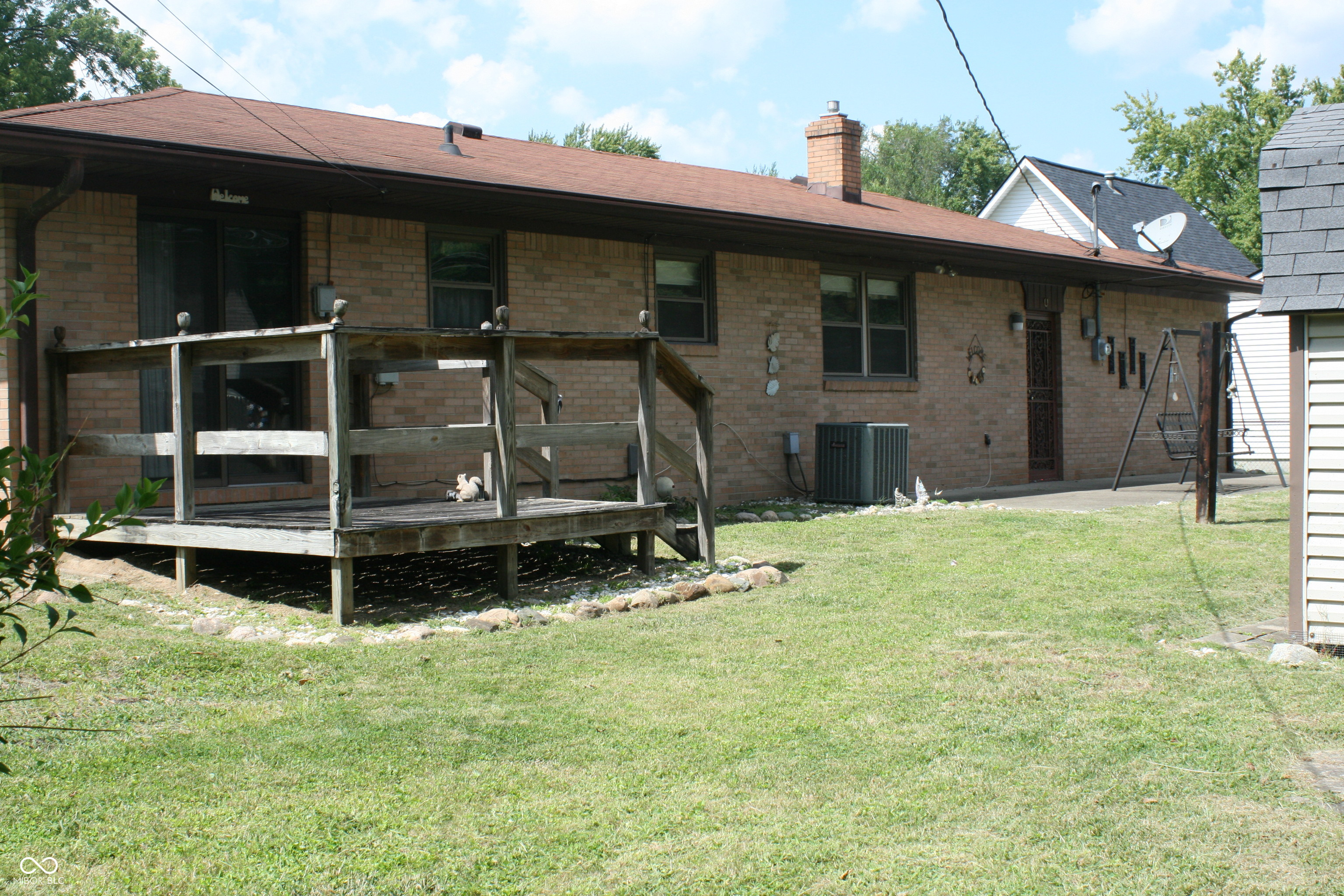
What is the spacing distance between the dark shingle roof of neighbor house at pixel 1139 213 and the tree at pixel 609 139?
26713 millimetres

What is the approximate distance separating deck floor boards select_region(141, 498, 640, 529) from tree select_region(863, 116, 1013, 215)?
52420 millimetres

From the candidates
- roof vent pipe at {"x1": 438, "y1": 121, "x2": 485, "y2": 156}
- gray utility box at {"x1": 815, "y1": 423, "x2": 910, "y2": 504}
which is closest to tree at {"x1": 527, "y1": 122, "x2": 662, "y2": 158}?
roof vent pipe at {"x1": 438, "y1": 121, "x2": 485, "y2": 156}

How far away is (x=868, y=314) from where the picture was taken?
14469mm

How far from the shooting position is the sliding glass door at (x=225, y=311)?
924 centimetres

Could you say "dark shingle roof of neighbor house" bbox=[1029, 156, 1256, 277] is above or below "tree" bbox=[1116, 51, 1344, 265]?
below

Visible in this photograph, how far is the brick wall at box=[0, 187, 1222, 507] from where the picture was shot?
28.9ft

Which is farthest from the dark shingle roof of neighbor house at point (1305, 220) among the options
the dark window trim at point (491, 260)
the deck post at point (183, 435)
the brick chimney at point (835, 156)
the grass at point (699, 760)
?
the brick chimney at point (835, 156)

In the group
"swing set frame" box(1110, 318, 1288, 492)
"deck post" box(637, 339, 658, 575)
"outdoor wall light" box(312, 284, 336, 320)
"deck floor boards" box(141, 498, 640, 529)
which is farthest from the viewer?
"swing set frame" box(1110, 318, 1288, 492)

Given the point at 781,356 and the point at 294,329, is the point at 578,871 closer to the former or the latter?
the point at 294,329

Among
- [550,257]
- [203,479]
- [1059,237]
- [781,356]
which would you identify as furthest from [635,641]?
[1059,237]

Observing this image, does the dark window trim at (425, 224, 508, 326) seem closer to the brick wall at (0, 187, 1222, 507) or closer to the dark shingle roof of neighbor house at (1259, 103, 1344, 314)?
the brick wall at (0, 187, 1222, 507)

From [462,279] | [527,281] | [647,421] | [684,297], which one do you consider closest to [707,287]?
[684,297]

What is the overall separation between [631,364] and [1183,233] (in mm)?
15269

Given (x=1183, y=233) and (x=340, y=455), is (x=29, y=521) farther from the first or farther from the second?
(x=1183, y=233)
